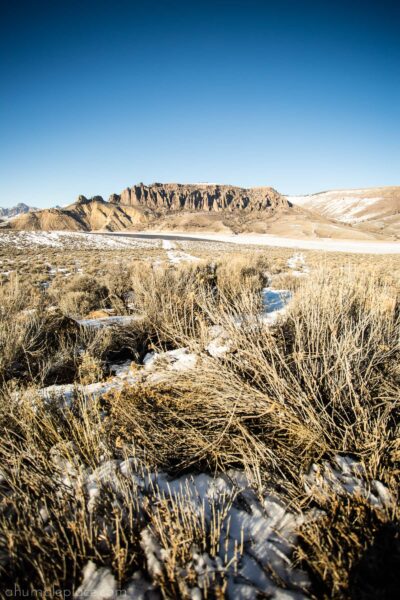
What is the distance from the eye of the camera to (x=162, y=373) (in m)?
2.49

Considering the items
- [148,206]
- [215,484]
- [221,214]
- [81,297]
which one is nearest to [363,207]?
[221,214]

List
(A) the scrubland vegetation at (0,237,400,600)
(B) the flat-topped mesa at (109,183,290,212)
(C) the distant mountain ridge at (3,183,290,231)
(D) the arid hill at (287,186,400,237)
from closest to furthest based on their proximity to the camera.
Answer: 1. (A) the scrubland vegetation at (0,237,400,600)
2. (D) the arid hill at (287,186,400,237)
3. (C) the distant mountain ridge at (3,183,290,231)
4. (B) the flat-topped mesa at (109,183,290,212)

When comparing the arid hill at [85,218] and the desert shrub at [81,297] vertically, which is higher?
the arid hill at [85,218]

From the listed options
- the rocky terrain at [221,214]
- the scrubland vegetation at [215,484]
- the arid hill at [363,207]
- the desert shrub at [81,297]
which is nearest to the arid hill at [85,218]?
the rocky terrain at [221,214]

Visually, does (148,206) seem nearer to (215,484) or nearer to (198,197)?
(198,197)

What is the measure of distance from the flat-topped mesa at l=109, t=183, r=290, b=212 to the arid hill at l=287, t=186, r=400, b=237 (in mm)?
30175

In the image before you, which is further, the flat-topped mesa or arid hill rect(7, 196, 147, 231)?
the flat-topped mesa

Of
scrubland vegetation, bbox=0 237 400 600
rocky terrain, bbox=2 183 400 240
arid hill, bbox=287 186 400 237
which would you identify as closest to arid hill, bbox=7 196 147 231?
rocky terrain, bbox=2 183 400 240

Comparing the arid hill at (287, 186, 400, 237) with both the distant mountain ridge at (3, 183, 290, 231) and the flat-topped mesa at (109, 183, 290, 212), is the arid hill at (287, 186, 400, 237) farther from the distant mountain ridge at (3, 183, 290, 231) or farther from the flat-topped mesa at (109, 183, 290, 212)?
the flat-topped mesa at (109, 183, 290, 212)

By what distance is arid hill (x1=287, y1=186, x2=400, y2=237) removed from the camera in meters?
87.2

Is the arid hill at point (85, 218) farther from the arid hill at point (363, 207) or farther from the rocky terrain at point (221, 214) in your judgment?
the arid hill at point (363, 207)

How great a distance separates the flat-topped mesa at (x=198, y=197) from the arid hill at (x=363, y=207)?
30.2 meters

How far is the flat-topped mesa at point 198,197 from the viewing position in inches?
4326

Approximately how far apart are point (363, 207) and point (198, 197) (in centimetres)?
7414
